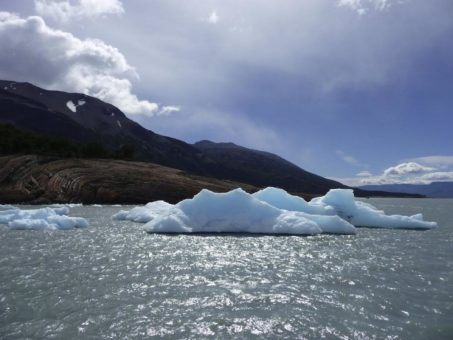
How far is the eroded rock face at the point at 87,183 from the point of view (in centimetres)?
6328

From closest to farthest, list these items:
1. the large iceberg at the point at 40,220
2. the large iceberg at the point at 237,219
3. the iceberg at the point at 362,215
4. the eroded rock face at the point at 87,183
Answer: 1. the large iceberg at the point at 237,219
2. the large iceberg at the point at 40,220
3. the iceberg at the point at 362,215
4. the eroded rock face at the point at 87,183

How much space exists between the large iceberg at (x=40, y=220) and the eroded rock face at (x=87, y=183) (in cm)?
3042

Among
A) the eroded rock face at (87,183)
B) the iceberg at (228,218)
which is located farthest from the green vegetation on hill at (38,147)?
the iceberg at (228,218)

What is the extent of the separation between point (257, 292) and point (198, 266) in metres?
4.51

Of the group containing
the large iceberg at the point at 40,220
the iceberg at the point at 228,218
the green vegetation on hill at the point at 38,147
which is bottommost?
the large iceberg at the point at 40,220

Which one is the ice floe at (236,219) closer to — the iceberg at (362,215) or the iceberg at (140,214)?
the iceberg at (362,215)

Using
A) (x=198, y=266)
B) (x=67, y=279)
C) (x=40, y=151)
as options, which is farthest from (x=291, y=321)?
(x=40, y=151)

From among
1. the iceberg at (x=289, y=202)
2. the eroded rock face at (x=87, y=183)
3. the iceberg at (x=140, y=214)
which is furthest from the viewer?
the eroded rock face at (x=87, y=183)

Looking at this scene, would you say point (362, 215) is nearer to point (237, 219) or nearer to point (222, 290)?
point (237, 219)

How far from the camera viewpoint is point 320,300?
1229cm

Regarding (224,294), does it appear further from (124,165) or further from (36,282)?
(124,165)

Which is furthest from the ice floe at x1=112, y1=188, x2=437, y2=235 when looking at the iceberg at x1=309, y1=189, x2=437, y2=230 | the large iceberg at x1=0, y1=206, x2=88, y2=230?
the large iceberg at x1=0, y1=206, x2=88, y2=230

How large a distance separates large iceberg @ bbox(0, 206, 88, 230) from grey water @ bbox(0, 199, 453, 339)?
5.83m

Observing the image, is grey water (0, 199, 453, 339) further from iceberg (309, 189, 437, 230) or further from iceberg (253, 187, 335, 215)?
iceberg (309, 189, 437, 230)
